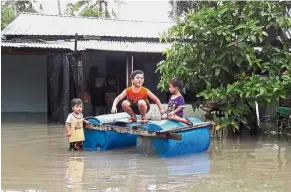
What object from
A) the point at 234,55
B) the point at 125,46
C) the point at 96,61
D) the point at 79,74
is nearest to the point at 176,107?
the point at 234,55

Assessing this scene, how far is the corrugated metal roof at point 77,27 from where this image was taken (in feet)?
53.5

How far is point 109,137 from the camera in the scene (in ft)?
27.6

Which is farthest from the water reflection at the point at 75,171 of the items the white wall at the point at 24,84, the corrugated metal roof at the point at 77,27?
the white wall at the point at 24,84

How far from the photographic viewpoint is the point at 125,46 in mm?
14992

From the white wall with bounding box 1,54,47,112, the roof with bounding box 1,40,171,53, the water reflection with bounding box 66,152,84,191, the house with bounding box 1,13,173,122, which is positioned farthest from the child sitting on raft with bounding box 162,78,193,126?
the white wall with bounding box 1,54,47,112

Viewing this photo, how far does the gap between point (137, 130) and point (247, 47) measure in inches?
133

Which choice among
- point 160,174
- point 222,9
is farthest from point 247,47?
point 160,174

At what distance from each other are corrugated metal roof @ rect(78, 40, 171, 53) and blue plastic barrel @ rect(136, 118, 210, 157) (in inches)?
248

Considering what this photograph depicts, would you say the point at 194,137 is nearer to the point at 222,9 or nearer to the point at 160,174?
the point at 160,174

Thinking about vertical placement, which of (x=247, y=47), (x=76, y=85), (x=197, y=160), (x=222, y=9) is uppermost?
(x=222, y=9)

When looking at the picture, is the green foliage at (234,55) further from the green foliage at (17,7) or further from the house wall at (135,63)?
the green foliage at (17,7)

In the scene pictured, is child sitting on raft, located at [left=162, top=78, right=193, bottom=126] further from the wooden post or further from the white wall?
the white wall

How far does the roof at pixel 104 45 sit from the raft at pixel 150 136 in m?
4.96

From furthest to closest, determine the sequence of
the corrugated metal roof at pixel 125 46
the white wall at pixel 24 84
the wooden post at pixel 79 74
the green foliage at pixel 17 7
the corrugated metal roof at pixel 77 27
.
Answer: the green foliage at pixel 17 7 → the white wall at pixel 24 84 → the corrugated metal roof at pixel 77 27 → the corrugated metal roof at pixel 125 46 → the wooden post at pixel 79 74
